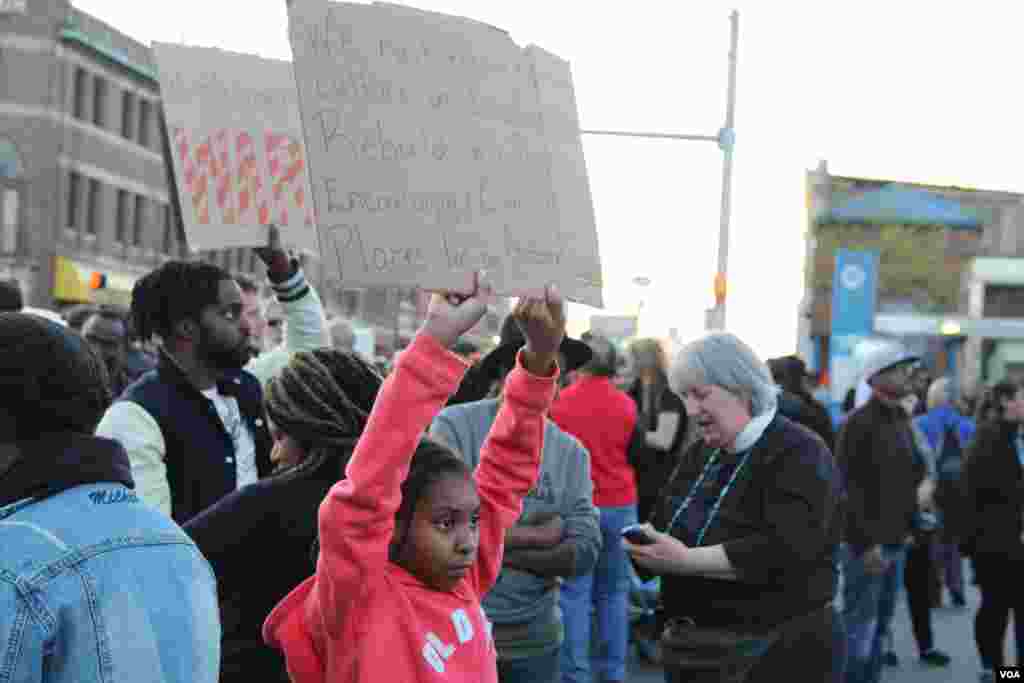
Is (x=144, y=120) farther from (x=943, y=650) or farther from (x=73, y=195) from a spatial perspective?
(x=943, y=650)

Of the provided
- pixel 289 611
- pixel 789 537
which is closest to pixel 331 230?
pixel 289 611

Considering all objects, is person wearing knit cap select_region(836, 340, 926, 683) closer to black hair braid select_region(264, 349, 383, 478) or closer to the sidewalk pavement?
the sidewalk pavement

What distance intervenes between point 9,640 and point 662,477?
28.5 feet

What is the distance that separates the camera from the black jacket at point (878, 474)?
860 cm

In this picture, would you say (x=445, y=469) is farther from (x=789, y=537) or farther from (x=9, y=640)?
(x=789, y=537)

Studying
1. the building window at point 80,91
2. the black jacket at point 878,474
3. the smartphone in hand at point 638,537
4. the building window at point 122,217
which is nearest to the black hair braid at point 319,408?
the smartphone in hand at point 638,537

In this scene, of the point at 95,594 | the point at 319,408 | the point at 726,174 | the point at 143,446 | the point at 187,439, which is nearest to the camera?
the point at 95,594

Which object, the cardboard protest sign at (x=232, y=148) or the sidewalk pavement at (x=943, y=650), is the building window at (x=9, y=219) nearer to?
the sidewalk pavement at (x=943, y=650)

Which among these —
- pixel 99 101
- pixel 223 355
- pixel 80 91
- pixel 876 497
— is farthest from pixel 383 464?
pixel 99 101

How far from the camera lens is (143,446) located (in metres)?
4.17

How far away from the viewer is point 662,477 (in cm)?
1059

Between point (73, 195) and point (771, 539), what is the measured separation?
4158cm

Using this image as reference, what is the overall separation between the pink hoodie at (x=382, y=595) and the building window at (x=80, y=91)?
43207 millimetres

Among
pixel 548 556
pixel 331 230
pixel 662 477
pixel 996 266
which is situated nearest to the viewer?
pixel 331 230
